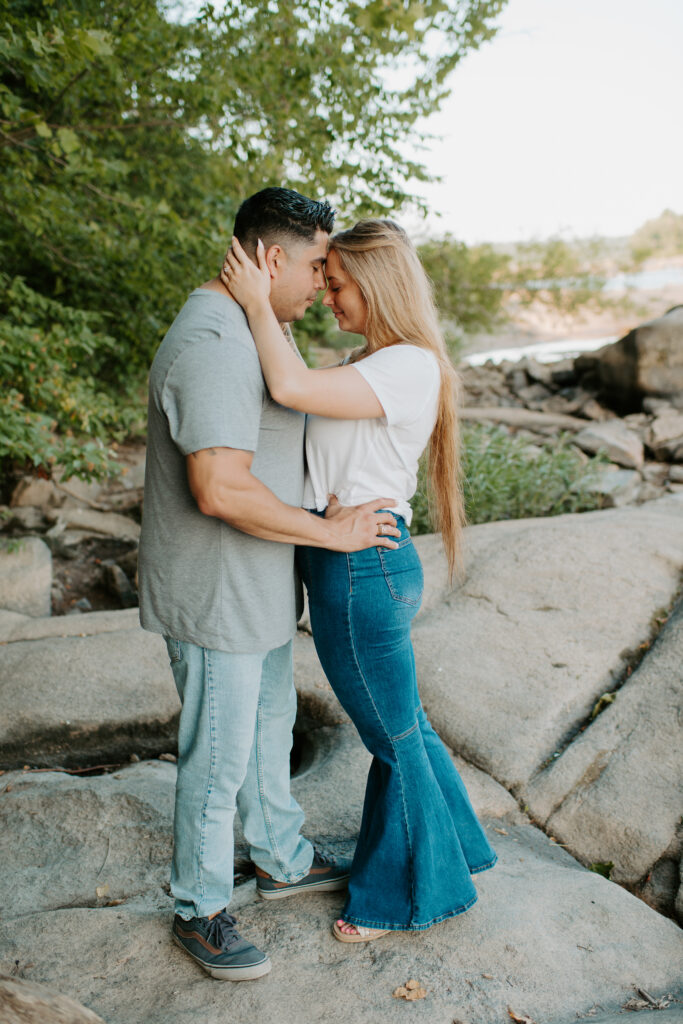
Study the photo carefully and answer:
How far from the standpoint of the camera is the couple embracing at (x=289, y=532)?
80.0 inches

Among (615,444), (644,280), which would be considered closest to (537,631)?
(615,444)

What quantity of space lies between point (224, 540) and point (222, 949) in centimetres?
117

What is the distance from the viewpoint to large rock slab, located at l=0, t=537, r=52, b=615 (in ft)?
16.1

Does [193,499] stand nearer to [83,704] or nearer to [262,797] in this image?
[262,797]

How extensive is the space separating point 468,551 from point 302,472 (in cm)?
266

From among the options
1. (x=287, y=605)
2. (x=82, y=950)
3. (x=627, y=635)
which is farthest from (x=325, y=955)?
(x=627, y=635)

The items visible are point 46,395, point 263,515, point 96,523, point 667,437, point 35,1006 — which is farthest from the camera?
point 667,437

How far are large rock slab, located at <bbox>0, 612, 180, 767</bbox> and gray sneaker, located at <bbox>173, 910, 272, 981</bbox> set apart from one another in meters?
1.60

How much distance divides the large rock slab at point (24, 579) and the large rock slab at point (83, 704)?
87 cm

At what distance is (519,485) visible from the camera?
6172mm

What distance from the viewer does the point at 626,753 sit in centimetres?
327

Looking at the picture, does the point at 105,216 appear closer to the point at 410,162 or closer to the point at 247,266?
the point at 410,162

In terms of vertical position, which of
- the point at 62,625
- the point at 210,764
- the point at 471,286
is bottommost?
the point at 62,625

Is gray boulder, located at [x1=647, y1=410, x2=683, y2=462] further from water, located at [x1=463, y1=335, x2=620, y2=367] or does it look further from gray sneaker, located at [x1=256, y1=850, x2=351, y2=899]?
gray sneaker, located at [x1=256, y1=850, x2=351, y2=899]
